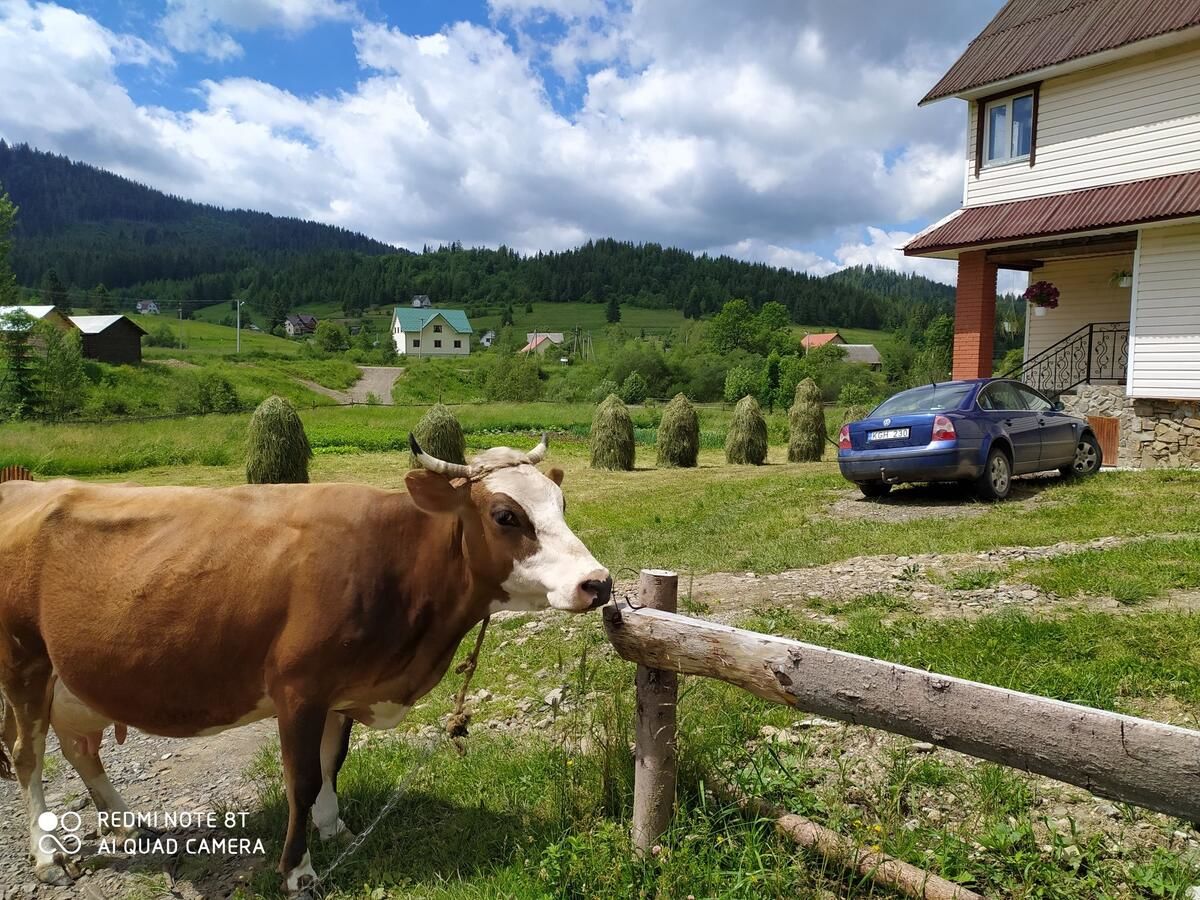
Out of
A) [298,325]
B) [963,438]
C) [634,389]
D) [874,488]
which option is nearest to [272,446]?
[874,488]

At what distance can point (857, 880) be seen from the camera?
311 centimetres

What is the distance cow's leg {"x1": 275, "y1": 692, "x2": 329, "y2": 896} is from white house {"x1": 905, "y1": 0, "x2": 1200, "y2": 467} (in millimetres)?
14914

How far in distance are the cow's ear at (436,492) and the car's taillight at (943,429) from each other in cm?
861

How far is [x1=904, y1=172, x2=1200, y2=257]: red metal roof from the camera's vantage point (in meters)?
13.6

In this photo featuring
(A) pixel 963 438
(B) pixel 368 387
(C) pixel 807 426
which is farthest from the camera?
(B) pixel 368 387

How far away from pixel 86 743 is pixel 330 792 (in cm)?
134

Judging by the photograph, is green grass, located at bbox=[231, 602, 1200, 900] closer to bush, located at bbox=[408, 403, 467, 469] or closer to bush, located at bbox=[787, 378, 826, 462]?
bush, located at bbox=[408, 403, 467, 469]

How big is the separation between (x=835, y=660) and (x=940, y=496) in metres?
9.67

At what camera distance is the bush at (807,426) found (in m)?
22.7

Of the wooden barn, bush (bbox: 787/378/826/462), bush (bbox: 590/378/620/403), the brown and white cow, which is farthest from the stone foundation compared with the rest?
the wooden barn

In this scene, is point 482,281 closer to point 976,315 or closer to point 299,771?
point 976,315

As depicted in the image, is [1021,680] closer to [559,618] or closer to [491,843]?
[491,843]

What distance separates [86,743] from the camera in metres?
4.11

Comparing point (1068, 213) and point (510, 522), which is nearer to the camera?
point (510, 522)
